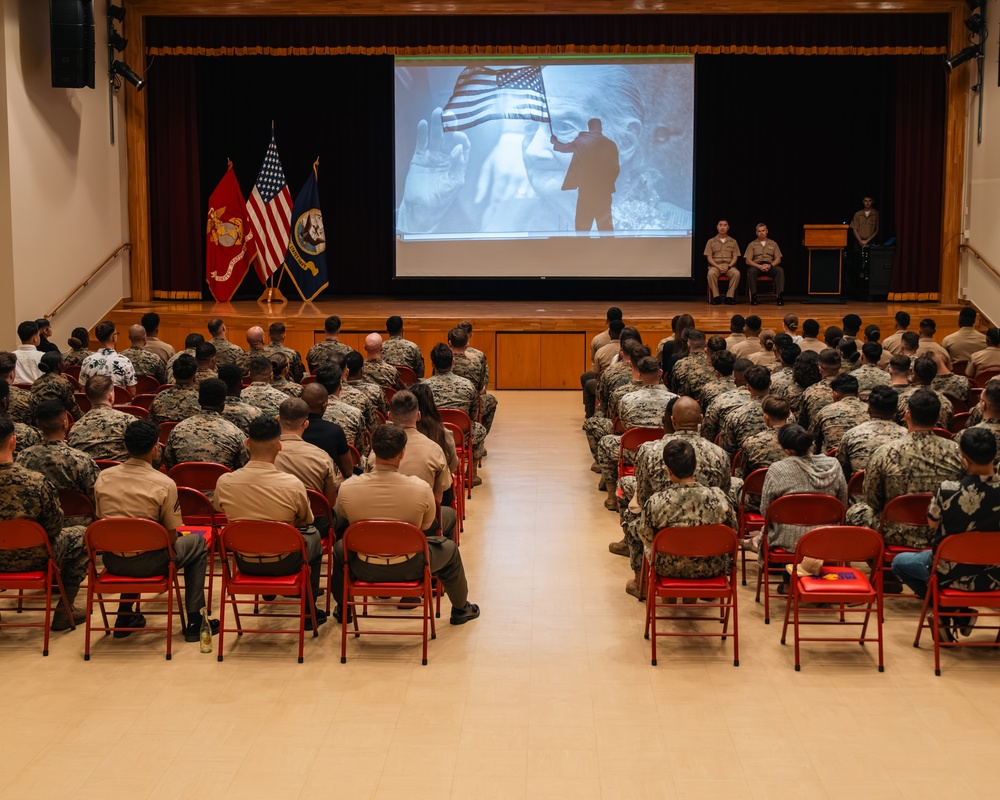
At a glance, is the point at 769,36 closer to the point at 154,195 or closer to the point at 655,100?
the point at 655,100

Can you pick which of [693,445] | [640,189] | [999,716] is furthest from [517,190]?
[999,716]

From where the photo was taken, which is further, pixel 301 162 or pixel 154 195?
pixel 301 162

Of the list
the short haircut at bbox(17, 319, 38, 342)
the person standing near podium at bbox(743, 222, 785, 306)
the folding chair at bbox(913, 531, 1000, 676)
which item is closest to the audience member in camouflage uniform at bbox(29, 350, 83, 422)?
the short haircut at bbox(17, 319, 38, 342)

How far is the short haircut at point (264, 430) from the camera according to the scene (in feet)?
21.1

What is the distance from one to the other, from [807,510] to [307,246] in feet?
42.2

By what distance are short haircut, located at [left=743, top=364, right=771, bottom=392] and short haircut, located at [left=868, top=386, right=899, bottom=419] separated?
1.09m

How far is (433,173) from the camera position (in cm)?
1856

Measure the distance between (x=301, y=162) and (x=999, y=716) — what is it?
16666 mm

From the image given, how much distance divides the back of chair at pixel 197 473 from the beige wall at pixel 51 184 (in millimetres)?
8285

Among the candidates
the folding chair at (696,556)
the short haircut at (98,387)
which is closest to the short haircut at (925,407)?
the folding chair at (696,556)

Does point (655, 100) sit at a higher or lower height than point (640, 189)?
higher

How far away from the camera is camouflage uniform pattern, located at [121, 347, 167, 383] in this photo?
11789mm

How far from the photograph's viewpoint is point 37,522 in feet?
20.9

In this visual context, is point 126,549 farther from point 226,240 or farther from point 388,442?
point 226,240
